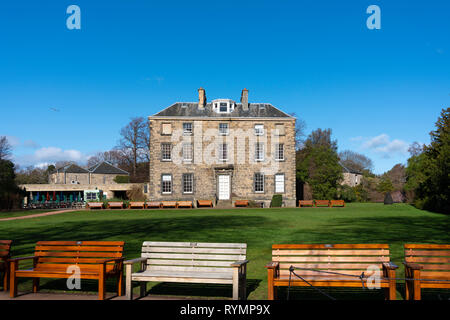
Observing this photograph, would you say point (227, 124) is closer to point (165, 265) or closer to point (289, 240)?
point (289, 240)

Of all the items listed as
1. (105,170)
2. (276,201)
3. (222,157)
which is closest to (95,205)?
(222,157)

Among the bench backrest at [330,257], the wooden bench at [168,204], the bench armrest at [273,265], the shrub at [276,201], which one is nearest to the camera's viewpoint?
the bench armrest at [273,265]

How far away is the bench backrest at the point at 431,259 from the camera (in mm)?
6266

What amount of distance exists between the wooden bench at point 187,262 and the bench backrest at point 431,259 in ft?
8.92

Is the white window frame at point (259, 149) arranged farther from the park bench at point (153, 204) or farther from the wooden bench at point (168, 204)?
the park bench at point (153, 204)

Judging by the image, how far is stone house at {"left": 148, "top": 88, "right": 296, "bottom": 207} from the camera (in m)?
39.5

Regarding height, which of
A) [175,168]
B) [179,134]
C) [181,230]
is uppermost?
[179,134]

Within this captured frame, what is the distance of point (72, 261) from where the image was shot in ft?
23.9

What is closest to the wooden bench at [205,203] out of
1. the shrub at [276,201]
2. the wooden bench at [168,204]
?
the wooden bench at [168,204]

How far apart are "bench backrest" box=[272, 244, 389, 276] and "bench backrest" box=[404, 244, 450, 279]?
379 millimetres

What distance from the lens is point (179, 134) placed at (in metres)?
39.8

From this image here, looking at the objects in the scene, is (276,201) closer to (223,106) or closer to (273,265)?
(223,106)
